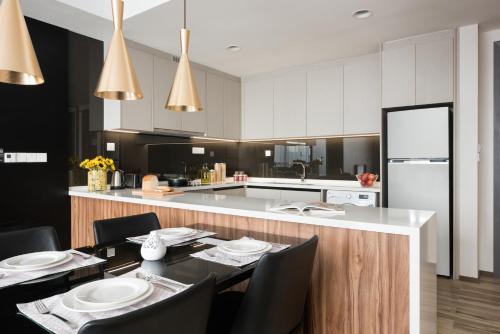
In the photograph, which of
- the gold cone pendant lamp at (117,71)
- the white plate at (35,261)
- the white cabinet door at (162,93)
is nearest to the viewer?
the white plate at (35,261)

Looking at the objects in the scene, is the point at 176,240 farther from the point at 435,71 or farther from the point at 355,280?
the point at 435,71

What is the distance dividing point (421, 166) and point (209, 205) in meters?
2.19

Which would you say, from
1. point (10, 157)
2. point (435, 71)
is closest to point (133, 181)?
point (10, 157)

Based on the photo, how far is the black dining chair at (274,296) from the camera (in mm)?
1146

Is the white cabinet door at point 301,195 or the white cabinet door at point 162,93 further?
the white cabinet door at point 301,195

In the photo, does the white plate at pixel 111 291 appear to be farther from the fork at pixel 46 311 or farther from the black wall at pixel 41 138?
the black wall at pixel 41 138

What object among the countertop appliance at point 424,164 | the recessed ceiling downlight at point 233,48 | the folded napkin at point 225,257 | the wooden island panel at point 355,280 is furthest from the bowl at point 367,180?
the folded napkin at point 225,257

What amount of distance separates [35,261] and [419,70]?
345 cm

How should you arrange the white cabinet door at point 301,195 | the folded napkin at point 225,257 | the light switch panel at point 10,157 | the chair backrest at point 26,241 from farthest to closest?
the white cabinet door at point 301,195 < the light switch panel at point 10,157 < the chair backrest at point 26,241 < the folded napkin at point 225,257

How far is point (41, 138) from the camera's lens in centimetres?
305

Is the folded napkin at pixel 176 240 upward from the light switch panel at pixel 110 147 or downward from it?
downward

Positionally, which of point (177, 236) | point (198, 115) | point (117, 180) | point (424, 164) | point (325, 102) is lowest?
point (177, 236)

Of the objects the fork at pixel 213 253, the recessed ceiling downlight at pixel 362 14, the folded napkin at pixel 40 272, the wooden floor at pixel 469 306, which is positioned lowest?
the wooden floor at pixel 469 306

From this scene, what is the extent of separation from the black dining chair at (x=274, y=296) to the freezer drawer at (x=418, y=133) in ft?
7.82
